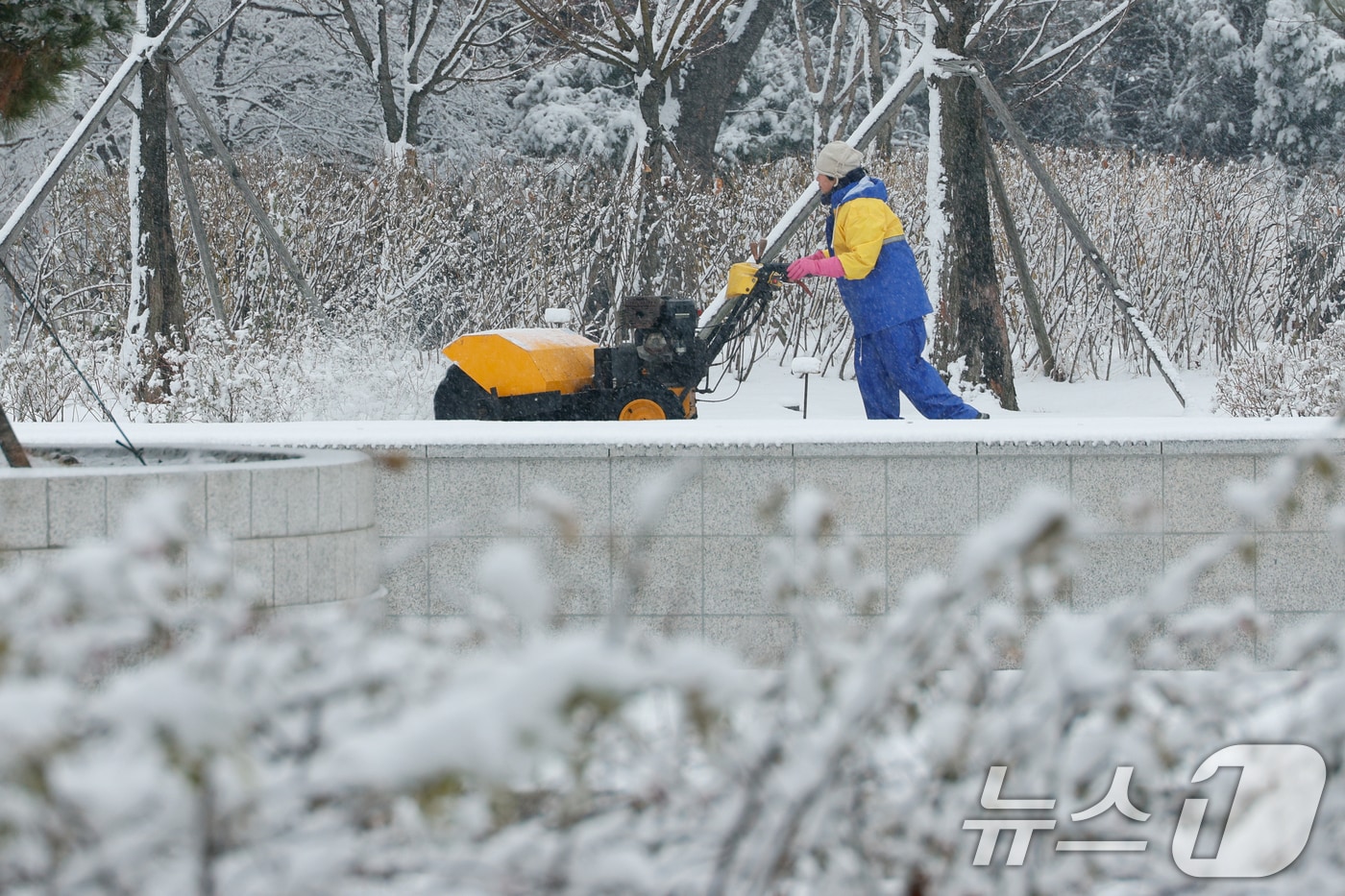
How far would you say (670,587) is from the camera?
213 inches

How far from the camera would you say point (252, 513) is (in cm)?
428

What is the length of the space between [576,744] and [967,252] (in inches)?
413

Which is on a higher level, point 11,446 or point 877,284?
point 877,284

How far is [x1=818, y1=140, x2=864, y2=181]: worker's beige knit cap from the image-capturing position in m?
7.93

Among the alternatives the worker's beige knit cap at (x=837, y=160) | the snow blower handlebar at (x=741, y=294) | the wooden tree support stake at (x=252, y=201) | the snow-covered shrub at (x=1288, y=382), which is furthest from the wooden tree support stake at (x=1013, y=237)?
the wooden tree support stake at (x=252, y=201)

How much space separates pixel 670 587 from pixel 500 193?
32.4 feet

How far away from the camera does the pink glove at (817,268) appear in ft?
25.1

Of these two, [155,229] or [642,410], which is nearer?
[642,410]

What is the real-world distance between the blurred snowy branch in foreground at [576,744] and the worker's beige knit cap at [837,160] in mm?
6173

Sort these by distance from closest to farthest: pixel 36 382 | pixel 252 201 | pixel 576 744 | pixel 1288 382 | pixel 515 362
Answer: pixel 576 744 → pixel 515 362 → pixel 36 382 → pixel 1288 382 → pixel 252 201

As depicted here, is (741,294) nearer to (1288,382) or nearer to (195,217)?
(1288,382)

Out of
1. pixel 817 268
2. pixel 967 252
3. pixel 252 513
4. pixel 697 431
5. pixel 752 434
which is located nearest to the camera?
pixel 252 513

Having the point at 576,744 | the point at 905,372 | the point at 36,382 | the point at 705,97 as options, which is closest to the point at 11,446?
the point at 576,744

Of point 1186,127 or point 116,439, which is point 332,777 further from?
point 1186,127
